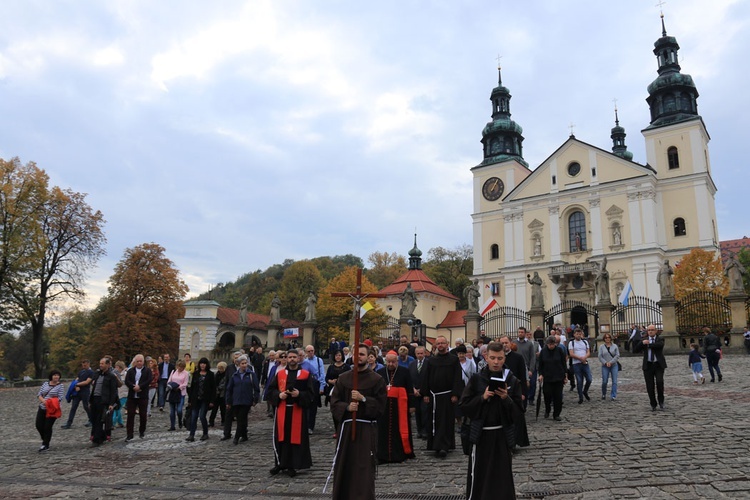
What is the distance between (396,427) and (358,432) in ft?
8.12

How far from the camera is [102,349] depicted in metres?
36.7

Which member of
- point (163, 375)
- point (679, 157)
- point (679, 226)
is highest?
point (679, 157)

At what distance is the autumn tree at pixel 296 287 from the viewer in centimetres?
6556

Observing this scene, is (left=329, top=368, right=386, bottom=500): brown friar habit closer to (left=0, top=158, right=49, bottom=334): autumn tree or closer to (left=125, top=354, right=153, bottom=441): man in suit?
(left=125, top=354, right=153, bottom=441): man in suit

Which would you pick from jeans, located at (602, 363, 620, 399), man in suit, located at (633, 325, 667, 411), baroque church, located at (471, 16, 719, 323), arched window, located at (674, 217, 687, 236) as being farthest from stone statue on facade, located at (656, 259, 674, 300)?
arched window, located at (674, 217, 687, 236)

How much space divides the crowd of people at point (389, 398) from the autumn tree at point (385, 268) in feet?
192

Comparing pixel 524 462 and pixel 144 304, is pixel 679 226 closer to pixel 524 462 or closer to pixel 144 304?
pixel 144 304

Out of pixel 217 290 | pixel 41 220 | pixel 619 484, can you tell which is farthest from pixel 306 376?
pixel 217 290

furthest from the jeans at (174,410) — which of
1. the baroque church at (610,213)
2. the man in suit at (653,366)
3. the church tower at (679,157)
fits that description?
the church tower at (679,157)

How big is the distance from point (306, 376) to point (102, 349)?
107 ft

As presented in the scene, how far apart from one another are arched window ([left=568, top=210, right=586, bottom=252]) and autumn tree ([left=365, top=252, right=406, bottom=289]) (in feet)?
95.0

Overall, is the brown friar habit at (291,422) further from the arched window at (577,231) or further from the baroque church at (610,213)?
the arched window at (577,231)

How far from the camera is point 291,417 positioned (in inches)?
335

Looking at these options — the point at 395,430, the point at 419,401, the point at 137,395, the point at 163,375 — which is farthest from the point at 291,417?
the point at 163,375
